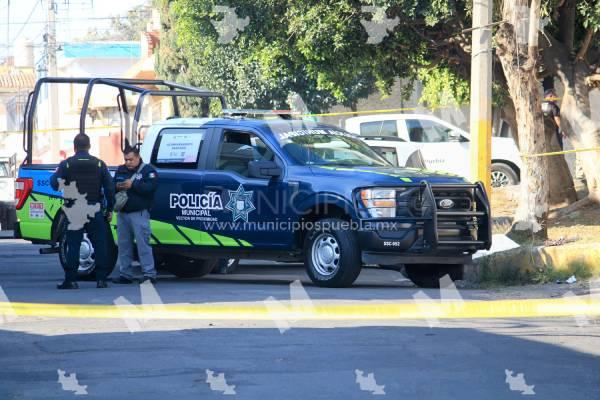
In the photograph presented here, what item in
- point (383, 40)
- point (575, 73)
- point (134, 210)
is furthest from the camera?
point (383, 40)

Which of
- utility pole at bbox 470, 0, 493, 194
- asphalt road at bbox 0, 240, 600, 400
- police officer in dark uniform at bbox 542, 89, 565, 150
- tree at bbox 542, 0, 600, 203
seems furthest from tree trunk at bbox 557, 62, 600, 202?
asphalt road at bbox 0, 240, 600, 400

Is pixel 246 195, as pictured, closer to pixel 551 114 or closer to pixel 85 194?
pixel 85 194

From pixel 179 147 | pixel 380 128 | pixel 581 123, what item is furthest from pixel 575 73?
pixel 179 147

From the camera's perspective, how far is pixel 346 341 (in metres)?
8.52

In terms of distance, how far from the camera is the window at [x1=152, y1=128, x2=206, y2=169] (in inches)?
547

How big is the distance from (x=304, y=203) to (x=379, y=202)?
90cm

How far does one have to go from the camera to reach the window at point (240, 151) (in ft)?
44.3

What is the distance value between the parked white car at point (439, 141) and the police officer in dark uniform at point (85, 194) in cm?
1150

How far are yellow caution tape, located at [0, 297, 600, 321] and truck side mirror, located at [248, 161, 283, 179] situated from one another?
2.18 metres

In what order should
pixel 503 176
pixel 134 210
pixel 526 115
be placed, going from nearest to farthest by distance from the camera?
pixel 134 210 → pixel 526 115 → pixel 503 176

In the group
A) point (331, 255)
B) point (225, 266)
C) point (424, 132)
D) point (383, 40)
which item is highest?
point (383, 40)

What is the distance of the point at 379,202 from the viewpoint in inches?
490

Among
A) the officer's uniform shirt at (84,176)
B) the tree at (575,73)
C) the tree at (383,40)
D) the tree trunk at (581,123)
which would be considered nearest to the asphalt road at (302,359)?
the officer's uniform shirt at (84,176)

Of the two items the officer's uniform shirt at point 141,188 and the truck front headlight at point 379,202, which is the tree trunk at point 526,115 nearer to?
the truck front headlight at point 379,202
